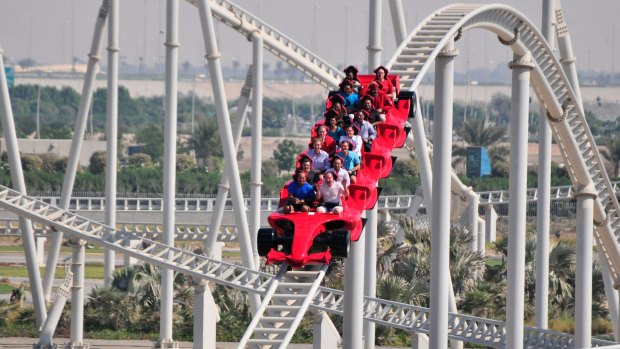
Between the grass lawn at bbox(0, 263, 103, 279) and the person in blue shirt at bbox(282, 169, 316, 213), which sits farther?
the grass lawn at bbox(0, 263, 103, 279)

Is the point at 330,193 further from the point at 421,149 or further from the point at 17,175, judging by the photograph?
the point at 17,175

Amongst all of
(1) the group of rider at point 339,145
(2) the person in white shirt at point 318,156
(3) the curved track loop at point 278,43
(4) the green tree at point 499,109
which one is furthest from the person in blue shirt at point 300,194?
(4) the green tree at point 499,109

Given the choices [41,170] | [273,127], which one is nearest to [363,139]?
[41,170]

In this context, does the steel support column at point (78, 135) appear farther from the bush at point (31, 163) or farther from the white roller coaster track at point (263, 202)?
the bush at point (31, 163)

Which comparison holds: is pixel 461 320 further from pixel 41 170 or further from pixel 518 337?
pixel 41 170

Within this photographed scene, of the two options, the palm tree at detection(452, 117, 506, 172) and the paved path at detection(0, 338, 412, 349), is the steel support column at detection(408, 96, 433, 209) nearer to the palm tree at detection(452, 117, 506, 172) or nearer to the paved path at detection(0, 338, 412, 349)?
the paved path at detection(0, 338, 412, 349)

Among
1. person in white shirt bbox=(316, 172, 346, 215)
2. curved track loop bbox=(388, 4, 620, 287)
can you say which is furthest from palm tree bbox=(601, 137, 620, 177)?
person in white shirt bbox=(316, 172, 346, 215)

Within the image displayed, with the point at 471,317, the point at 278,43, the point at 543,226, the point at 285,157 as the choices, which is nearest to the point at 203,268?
the point at 471,317

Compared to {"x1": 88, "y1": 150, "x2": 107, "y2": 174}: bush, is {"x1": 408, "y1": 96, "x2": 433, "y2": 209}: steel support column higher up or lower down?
higher up
